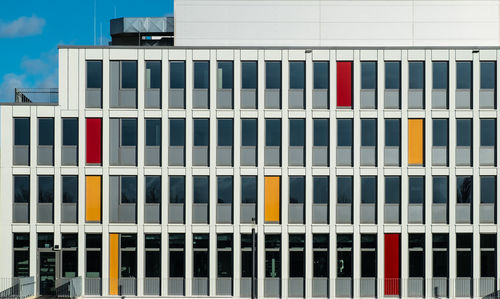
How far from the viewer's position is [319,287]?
3644 centimetres

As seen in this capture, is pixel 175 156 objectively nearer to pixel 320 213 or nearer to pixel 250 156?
pixel 250 156

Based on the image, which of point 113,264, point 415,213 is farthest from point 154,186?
point 415,213

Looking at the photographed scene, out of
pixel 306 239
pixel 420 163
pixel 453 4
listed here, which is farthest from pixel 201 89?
pixel 453 4

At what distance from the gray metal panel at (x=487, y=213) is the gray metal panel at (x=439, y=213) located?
6.30 ft

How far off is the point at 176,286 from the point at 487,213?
17.6 meters

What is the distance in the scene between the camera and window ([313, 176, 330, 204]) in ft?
120

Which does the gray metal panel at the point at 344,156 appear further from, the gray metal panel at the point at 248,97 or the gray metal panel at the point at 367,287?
the gray metal panel at the point at 367,287

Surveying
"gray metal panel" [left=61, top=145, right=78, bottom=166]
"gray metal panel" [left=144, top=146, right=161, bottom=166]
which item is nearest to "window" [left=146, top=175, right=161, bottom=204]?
"gray metal panel" [left=144, top=146, right=161, bottom=166]

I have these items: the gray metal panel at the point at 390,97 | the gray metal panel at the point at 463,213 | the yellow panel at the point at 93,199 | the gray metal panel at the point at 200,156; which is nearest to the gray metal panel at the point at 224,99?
the gray metal panel at the point at 200,156

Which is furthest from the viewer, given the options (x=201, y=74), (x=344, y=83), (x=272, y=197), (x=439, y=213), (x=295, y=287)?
(x=201, y=74)

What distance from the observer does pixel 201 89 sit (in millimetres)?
36875

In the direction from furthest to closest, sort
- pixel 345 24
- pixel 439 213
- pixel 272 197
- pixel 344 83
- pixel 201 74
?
pixel 345 24, pixel 201 74, pixel 344 83, pixel 272 197, pixel 439 213

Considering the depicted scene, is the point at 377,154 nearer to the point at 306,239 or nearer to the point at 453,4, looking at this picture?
the point at 306,239

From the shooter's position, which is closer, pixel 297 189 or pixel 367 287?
pixel 367 287
